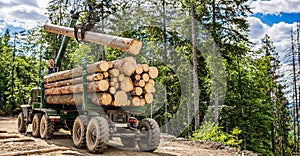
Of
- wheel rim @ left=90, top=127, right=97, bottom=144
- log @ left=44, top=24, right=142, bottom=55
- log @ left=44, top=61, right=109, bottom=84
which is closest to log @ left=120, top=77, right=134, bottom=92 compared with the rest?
log @ left=44, top=61, right=109, bottom=84

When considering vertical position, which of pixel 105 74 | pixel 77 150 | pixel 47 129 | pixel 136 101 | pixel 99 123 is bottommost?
pixel 77 150

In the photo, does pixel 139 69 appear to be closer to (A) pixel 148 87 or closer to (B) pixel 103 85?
(A) pixel 148 87

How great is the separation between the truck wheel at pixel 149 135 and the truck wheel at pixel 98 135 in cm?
139

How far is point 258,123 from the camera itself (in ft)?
84.1

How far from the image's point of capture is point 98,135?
8.29 meters

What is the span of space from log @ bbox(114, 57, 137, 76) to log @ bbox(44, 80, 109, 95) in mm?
554

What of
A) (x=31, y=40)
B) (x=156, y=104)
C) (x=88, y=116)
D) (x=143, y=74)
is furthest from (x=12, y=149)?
(x=31, y=40)

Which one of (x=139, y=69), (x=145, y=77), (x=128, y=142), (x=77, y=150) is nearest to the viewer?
(x=139, y=69)

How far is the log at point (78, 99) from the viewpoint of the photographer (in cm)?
849

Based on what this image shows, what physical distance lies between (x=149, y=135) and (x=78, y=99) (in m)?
2.48

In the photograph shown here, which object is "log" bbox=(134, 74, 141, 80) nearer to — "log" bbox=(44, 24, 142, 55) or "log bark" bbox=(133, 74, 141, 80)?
"log bark" bbox=(133, 74, 141, 80)

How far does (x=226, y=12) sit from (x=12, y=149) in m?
14.4

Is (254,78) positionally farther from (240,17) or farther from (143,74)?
(143,74)

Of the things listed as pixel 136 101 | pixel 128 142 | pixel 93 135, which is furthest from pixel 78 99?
pixel 128 142
